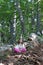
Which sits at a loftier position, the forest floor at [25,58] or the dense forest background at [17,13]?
the forest floor at [25,58]

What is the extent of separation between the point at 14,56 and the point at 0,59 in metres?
0.25

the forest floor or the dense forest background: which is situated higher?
the forest floor

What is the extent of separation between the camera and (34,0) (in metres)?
7.95

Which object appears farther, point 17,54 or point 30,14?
point 30,14

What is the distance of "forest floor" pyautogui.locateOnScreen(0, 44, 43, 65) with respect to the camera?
2607mm

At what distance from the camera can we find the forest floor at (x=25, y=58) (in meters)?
2.61

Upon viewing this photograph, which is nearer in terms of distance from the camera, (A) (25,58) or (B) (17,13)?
(A) (25,58)

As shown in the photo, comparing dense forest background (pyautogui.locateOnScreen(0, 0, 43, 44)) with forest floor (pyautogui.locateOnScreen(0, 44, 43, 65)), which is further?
dense forest background (pyautogui.locateOnScreen(0, 0, 43, 44))

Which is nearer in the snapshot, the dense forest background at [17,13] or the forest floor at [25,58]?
the forest floor at [25,58]

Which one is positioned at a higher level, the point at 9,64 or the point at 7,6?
the point at 9,64

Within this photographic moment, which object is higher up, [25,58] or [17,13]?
[25,58]

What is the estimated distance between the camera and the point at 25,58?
2.75 m

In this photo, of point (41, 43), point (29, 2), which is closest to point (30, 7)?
point (29, 2)

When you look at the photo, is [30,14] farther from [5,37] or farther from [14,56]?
[14,56]
